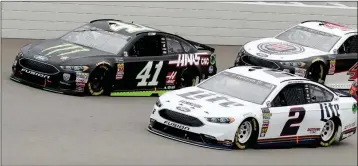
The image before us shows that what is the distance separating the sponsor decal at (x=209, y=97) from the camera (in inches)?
597

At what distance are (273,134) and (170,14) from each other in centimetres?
1121

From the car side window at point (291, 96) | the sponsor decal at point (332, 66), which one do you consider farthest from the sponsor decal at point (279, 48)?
the car side window at point (291, 96)

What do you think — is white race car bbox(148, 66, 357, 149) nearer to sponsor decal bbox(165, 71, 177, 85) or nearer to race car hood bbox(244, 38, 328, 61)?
sponsor decal bbox(165, 71, 177, 85)

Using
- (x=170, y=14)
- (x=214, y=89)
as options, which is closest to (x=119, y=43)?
(x=214, y=89)

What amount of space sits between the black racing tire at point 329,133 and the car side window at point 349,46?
230 inches

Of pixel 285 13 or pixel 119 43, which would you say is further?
pixel 285 13

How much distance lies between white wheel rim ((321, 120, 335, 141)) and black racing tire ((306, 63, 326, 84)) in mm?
4853

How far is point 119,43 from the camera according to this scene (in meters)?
18.8

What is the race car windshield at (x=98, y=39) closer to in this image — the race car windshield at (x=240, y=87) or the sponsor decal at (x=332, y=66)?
the race car windshield at (x=240, y=87)

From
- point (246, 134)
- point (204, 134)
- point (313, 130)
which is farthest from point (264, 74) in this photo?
point (204, 134)

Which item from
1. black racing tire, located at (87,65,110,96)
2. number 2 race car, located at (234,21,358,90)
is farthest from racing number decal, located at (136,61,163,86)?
number 2 race car, located at (234,21,358,90)

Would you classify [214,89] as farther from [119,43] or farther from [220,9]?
[220,9]

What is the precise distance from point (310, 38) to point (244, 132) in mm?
8060

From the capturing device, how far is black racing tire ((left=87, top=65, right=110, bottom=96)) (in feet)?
58.8
